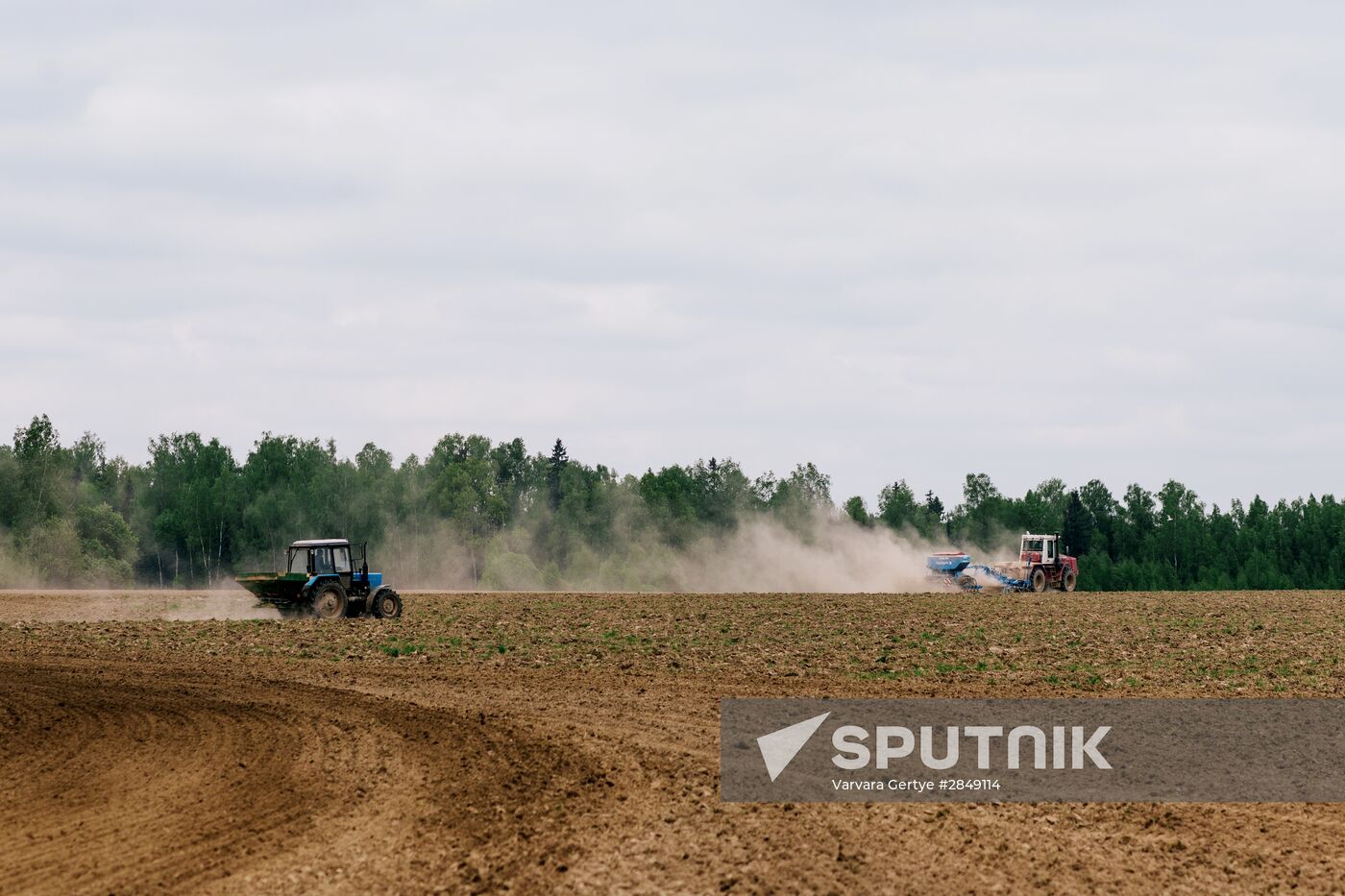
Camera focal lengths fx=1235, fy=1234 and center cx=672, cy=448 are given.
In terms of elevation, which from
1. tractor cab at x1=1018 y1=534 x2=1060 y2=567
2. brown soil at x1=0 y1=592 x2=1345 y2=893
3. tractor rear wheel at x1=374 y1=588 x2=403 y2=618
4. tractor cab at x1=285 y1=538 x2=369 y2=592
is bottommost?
brown soil at x1=0 y1=592 x2=1345 y2=893

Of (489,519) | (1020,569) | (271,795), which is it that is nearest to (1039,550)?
(1020,569)

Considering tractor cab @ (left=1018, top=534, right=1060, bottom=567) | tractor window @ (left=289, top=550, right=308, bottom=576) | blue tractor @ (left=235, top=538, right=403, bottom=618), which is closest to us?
blue tractor @ (left=235, top=538, right=403, bottom=618)

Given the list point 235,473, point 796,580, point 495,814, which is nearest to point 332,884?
point 495,814

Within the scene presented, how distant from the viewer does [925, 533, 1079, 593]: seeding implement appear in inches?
2314

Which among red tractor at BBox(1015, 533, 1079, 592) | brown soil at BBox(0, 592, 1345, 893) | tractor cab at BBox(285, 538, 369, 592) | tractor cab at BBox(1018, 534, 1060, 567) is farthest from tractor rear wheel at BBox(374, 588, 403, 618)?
tractor cab at BBox(1018, 534, 1060, 567)

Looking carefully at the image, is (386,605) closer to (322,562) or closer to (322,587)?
(322,587)

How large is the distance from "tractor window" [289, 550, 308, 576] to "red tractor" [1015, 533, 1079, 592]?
3525cm

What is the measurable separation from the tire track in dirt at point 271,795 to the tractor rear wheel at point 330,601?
15.9 metres

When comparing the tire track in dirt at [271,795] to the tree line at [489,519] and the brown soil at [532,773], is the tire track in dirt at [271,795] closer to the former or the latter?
the brown soil at [532,773]

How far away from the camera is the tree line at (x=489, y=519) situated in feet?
306

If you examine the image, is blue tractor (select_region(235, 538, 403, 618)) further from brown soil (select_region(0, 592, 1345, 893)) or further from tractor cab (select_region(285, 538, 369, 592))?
brown soil (select_region(0, 592, 1345, 893))

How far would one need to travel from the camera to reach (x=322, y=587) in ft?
127

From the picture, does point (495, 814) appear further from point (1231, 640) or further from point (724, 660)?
point (1231, 640)

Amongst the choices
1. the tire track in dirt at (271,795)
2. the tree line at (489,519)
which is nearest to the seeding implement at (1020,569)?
the tree line at (489,519)
